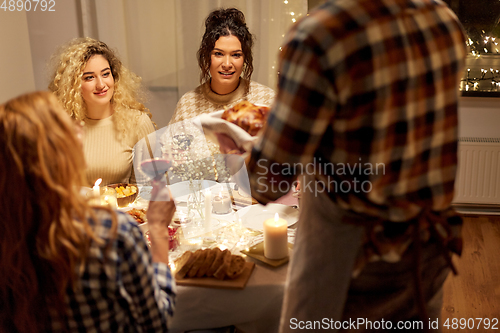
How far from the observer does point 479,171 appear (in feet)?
9.94

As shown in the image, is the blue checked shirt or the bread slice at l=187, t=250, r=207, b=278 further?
the bread slice at l=187, t=250, r=207, b=278

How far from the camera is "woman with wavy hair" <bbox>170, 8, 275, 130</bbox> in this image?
7.49 ft

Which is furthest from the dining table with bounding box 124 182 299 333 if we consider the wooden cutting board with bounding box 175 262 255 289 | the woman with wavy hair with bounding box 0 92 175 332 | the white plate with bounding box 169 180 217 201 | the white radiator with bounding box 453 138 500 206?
the white radiator with bounding box 453 138 500 206

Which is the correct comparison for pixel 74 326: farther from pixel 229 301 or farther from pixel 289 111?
pixel 289 111

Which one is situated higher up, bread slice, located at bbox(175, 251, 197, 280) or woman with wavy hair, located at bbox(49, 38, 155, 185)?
woman with wavy hair, located at bbox(49, 38, 155, 185)

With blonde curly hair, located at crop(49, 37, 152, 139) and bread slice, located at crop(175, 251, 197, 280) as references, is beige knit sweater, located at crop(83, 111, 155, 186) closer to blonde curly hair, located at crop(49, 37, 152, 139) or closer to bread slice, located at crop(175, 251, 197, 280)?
blonde curly hair, located at crop(49, 37, 152, 139)

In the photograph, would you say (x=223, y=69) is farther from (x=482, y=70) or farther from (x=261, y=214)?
(x=482, y=70)

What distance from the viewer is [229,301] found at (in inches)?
41.3

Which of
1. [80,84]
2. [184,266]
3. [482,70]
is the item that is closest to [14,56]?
[80,84]

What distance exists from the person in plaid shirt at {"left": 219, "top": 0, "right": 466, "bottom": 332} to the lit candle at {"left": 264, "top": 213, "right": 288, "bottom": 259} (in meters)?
0.28

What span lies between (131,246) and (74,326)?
0.19 m

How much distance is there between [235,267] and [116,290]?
0.39m

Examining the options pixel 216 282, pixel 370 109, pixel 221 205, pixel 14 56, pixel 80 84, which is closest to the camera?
pixel 370 109

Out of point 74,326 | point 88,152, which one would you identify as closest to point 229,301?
point 74,326
